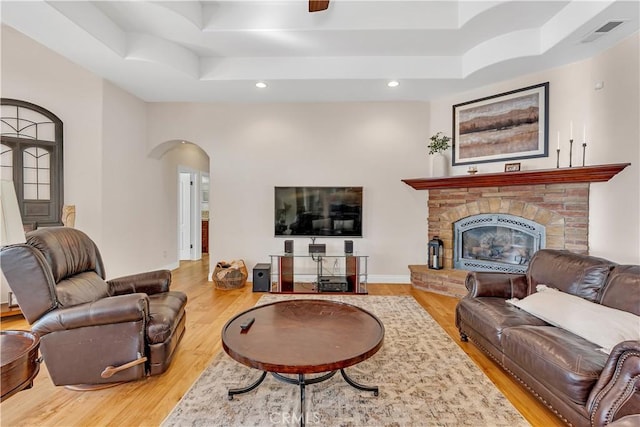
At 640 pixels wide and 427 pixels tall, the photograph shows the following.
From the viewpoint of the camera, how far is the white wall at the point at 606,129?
2979 millimetres

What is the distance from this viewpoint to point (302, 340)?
1892mm

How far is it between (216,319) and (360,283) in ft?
7.50

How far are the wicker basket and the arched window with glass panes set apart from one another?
6.85 ft

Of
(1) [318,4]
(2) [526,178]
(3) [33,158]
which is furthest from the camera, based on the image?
(2) [526,178]

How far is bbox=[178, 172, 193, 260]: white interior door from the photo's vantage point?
6609 mm

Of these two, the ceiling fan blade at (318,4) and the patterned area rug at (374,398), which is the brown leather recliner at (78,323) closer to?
the patterned area rug at (374,398)

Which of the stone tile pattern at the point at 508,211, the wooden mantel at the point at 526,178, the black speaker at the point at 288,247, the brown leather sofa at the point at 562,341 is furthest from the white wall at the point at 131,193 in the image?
the brown leather sofa at the point at 562,341

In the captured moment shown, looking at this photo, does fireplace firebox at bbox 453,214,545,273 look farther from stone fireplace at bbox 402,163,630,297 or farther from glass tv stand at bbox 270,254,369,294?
glass tv stand at bbox 270,254,369,294

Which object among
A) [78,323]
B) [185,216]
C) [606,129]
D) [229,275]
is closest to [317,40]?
[606,129]

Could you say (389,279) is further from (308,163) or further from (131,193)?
(131,193)

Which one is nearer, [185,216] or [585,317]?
[585,317]

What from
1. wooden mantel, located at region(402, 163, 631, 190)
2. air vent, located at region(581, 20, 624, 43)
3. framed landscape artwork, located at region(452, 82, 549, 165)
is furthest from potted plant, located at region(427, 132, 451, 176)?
air vent, located at region(581, 20, 624, 43)

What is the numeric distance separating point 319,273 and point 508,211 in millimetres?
2800

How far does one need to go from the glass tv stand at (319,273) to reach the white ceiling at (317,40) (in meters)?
2.50
